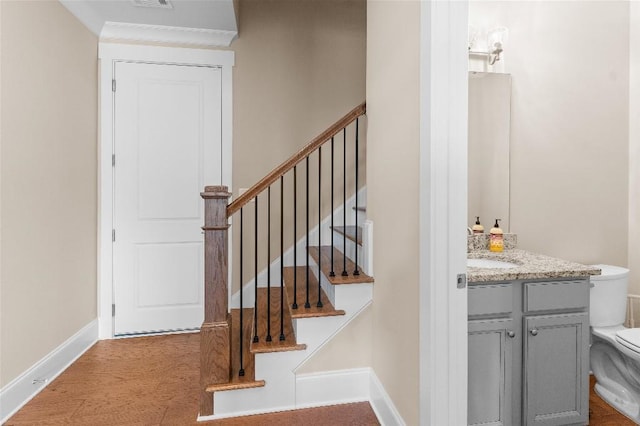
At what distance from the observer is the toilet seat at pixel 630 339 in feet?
5.94

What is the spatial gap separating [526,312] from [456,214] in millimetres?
814

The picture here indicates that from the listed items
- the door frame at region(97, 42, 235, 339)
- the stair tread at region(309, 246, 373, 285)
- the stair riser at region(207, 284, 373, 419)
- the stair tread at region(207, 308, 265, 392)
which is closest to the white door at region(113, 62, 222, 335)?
the door frame at region(97, 42, 235, 339)

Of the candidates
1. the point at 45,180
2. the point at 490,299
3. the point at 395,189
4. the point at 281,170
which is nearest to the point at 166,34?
the point at 45,180

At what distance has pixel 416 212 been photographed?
1461 mm

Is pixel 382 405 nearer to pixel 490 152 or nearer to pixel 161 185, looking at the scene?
pixel 490 152

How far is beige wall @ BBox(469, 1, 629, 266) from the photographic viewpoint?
2430mm

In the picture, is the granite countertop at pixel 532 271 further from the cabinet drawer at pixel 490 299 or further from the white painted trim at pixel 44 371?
the white painted trim at pixel 44 371

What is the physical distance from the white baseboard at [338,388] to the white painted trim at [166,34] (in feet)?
8.89

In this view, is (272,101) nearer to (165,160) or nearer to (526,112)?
(165,160)

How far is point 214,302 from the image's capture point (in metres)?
1.92

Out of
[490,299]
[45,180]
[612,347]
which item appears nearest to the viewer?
[490,299]

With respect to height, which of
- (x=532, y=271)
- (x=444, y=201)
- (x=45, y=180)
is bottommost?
(x=532, y=271)

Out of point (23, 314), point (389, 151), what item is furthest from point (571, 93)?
point (23, 314)

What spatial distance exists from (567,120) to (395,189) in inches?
65.4
